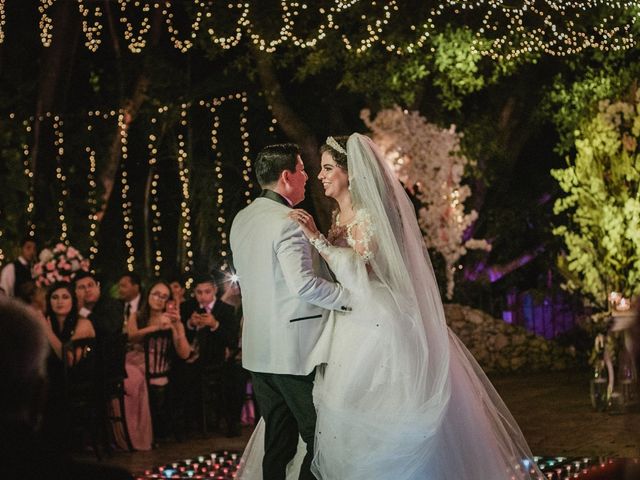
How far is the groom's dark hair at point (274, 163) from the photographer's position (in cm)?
560

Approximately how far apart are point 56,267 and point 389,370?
682 centimetres

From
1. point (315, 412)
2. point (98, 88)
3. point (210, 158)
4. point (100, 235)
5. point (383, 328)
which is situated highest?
point (98, 88)

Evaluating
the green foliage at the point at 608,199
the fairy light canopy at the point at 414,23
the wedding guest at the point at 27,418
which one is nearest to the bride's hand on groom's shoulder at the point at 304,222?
the wedding guest at the point at 27,418

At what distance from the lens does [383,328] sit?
18.2 feet

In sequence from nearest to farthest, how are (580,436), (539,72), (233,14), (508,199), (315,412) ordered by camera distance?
(315,412)
(580,436)
(233,14)
(539,72)
(508,199)

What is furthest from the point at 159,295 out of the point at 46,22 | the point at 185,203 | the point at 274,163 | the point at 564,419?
the point at 46,22

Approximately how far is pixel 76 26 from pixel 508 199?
7.95m

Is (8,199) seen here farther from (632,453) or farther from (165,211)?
(632,453)

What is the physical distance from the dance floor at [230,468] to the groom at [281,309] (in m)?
1.87

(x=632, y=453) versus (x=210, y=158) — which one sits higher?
(x=210, y=158)

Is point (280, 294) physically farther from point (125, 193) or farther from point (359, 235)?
point (125, 193)

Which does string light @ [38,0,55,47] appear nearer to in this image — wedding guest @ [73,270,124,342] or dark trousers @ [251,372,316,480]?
wedding guest @ [73,270,124,342]

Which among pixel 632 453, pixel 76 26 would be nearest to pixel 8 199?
pixel 76 26

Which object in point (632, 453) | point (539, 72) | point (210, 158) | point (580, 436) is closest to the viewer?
point (632, 453)
